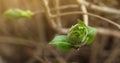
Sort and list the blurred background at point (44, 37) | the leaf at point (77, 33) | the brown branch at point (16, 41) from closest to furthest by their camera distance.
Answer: the leaf at point (77, 33), the blurred background at point (44, 37), the brown branch at point (16, 41)

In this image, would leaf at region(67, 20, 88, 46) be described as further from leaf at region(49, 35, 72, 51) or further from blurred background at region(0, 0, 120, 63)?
blurred background at region(0, 0, 120, 63)

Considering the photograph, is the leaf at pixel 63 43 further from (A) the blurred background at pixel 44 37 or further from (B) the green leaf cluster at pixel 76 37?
(A) the blurred background at pixel 44 37

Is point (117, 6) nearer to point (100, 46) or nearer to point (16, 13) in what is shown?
point (100, 46)

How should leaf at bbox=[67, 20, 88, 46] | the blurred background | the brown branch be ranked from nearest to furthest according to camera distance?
leaf at bbox=[67, 20, 88, 46], the blurred background, the brown branch

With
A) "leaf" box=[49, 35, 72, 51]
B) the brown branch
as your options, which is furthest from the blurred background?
"leaf" box=[49, 35, 72, 51]

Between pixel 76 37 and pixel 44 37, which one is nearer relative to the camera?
pixel 76 37

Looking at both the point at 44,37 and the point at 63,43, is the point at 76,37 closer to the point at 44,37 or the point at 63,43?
the point at 63,43

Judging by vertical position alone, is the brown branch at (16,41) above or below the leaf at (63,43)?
above

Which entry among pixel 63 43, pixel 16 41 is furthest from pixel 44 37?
pixel 63 43

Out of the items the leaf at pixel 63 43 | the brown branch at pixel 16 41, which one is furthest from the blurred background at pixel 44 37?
the leaf at pixel 63 43

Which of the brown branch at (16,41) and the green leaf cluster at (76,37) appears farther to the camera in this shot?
the brown branch at (16,41)

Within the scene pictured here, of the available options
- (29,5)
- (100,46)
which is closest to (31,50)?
(29,5)
